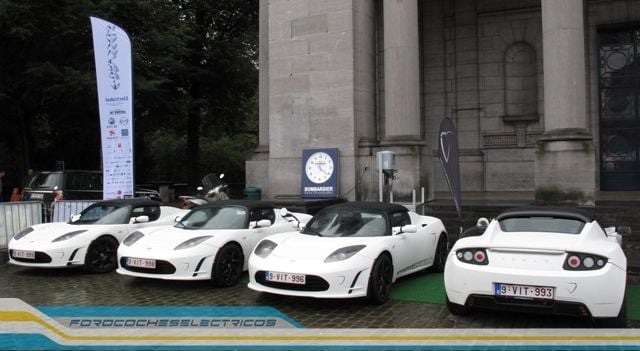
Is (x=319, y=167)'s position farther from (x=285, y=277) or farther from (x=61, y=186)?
(x=285, y=277)

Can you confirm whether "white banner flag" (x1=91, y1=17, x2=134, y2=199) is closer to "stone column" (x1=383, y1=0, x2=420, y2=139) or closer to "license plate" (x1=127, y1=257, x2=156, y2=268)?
"license plate" (x1=127, y1=257, x2=156, y2=268)

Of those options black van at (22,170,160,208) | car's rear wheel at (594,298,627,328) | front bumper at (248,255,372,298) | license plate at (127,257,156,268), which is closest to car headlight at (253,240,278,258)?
front bumper at (248,255,372,298)

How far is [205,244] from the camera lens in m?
8.38

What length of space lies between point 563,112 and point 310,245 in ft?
27.3

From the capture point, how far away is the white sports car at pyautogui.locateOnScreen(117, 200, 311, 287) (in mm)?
8172

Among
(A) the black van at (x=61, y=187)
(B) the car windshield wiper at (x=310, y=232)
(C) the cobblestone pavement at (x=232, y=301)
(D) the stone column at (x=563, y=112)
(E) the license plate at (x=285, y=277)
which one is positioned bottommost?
(C) the cobblestone pavement at (x=232, y=301)

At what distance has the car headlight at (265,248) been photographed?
756 centimetres

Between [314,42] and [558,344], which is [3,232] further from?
[558,344]

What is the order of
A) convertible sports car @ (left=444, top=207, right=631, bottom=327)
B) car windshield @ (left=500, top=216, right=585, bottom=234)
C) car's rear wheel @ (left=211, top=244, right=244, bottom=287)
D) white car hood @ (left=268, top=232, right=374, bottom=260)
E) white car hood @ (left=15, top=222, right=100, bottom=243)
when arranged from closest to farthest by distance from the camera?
1. convertible sports car @ (left=444, top=207, right=631, bottom=327)
2. car windshield @ (left=500, top=216, right=585, bottom=234)
3. white car hood @ (left=268, top=232, right=374, bottom=260)
4. car's rear wheel @ (left=211, top=244, right=244, bottom=287)
5. white car hood @ (left=15, top=222, right=100, bottom=243)

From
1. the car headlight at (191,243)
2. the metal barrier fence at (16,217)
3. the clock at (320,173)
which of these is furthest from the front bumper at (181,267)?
the clock at (320,173)

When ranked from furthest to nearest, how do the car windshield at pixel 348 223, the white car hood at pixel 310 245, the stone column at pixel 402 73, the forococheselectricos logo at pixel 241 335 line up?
the stone column at pixel 402 73 → the car windshield at pixel 348 223 → the white car hood at pixel 310 245 → the forococheselectricos logo at pixel 241 335

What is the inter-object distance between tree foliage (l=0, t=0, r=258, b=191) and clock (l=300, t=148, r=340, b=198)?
27.8ft

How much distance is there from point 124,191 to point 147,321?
23.9ft

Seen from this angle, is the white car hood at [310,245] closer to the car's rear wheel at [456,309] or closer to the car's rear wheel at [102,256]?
the car's rear wheel at [456,309]
